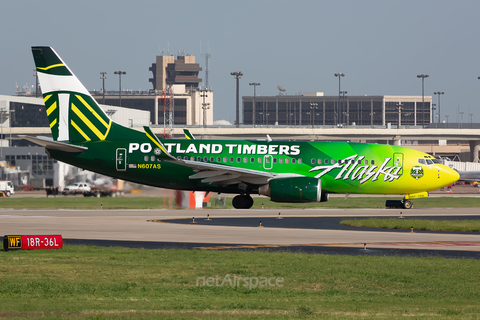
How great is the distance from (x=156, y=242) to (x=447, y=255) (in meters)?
13.5

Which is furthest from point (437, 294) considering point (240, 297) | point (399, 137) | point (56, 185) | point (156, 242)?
point (399, 137)

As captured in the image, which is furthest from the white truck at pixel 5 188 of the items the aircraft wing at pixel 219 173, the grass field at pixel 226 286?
the grass field at pixel 226 286

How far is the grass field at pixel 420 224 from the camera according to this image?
37312 millimetres

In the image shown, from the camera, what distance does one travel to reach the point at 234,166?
143 ft

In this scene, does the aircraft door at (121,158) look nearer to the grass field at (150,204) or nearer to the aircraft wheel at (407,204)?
the grass field at (150,204)

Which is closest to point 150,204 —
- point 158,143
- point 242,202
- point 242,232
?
point 242,202

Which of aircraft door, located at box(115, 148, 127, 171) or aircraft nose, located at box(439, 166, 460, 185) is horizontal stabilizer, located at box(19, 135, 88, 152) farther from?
aircraft nose, located at box(439, 166, 460, 185)

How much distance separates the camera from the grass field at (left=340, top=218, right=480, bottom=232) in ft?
122

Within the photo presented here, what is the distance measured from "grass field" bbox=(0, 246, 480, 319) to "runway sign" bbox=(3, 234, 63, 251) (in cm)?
52

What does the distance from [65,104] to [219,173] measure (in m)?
12.2

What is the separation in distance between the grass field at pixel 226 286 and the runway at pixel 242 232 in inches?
129

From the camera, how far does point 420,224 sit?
38750 millimetres

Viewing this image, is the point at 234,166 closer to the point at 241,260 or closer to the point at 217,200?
the point at 217,200

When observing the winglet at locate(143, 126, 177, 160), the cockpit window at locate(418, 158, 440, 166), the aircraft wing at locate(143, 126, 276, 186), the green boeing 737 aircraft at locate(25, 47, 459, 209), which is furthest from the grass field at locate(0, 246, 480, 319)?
the cockpit window at locate(418, 158, 440, 166)
